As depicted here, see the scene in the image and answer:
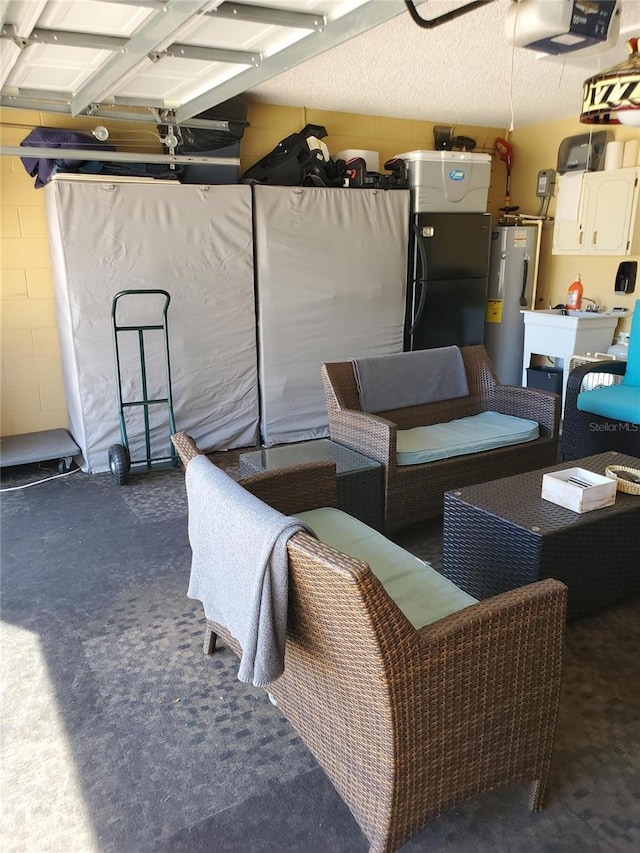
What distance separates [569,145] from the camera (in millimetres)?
5289

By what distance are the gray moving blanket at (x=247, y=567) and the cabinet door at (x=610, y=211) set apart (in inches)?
172

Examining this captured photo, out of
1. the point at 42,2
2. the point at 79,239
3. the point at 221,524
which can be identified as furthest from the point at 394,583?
the point at 79,239

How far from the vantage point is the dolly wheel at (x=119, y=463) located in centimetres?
399

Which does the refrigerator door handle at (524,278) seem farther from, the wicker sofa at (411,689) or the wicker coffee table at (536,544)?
the wicker sofa at (411,689)

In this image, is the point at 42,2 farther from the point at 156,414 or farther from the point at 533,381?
the point at 533,381

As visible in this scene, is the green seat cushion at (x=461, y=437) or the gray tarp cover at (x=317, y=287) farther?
the gray tarp cover at (x=317, y=287)

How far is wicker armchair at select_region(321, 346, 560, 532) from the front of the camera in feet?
10.1

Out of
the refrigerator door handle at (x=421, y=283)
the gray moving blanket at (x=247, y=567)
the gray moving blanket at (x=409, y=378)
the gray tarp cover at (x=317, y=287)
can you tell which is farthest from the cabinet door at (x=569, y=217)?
the gray moving blanket at (x=247, y=567)

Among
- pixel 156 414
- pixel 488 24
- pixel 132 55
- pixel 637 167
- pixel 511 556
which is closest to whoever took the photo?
pixel 511 556

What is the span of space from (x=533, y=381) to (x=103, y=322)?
3496 mm

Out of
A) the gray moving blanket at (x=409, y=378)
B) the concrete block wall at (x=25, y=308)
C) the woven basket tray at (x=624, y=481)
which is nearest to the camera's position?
the woven basket tray at (x=624, y=481)

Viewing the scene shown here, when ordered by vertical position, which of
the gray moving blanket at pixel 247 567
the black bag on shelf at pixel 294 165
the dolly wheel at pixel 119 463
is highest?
the black bag on shelf at pixel 294 165

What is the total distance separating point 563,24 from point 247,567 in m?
1.82

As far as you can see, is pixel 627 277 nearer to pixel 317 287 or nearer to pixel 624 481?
pixel 317 287
